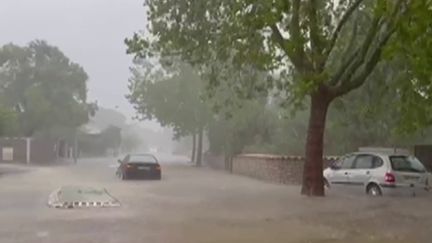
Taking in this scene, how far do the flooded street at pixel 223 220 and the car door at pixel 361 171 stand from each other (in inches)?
37.6

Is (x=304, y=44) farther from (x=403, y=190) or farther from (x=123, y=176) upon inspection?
(x=123, y=176)

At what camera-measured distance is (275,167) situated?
29.4m

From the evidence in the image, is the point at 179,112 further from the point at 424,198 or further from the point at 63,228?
the point at 63,228

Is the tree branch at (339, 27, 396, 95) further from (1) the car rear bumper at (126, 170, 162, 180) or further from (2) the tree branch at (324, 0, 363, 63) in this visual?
(1) the car rear bumper at (126, 170, 162, 180)

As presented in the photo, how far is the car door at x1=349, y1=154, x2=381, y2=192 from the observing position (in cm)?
1977

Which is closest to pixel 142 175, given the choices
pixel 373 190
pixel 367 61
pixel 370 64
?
pixel 373 190

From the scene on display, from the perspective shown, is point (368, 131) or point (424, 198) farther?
point (368, 131)

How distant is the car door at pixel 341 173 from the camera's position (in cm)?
2067

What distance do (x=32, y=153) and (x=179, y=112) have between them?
13.8 metres

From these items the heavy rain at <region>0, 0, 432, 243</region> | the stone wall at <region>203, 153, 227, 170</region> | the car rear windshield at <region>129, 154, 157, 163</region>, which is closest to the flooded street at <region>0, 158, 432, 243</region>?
the heavy rain at <region>0, 0, 432, 243</region>

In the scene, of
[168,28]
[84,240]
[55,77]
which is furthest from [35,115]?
[84,240]

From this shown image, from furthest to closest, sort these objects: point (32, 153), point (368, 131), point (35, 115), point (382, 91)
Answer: point (35, 115) → point (32, 153) → point (368, 131) → point (382, 91)

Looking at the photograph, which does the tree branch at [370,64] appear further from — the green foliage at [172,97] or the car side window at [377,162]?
the green foliage at [172,97]

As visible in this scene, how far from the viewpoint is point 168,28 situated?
20.3 m
